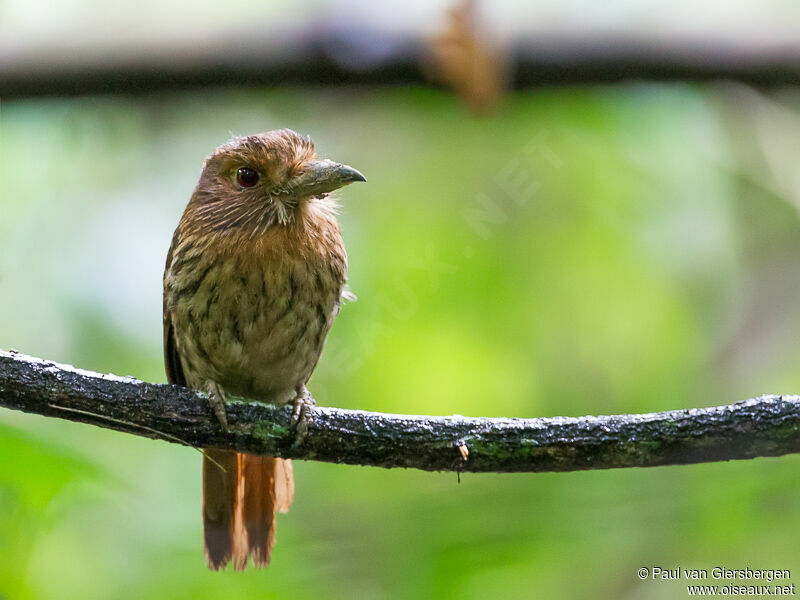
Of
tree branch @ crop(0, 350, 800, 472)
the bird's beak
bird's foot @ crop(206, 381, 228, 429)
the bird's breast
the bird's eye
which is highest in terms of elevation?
the bird's eye

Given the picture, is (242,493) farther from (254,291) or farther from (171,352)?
(254,291)

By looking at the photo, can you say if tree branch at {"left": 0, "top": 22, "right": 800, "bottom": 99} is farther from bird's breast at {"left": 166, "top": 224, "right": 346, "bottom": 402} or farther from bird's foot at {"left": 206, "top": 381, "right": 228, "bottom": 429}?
bird's foot at {"left": 206, "top": 381, "right": 228, "bottom": 429}

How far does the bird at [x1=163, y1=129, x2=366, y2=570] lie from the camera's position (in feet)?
11.2

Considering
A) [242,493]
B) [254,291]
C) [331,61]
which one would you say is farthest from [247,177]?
[242,493]

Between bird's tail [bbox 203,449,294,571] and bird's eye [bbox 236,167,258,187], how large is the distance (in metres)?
0.99

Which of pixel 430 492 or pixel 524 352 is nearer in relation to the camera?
pixel 430 492

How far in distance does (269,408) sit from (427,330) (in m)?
1.79

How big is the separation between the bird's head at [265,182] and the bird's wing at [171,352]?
1.00ft

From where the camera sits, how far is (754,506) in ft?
8.75

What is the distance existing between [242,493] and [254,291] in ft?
2.78

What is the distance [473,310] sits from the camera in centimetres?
480

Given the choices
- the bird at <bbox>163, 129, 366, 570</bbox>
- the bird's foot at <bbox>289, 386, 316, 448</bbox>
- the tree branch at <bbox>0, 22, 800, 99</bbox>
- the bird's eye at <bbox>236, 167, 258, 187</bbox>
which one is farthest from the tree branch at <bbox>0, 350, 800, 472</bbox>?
the tree branch at <bbox>0, 22, 800, 99</bbox>

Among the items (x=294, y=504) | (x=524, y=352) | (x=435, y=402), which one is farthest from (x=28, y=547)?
(x=524, y=352)

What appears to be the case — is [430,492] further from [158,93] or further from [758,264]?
[758,264]
